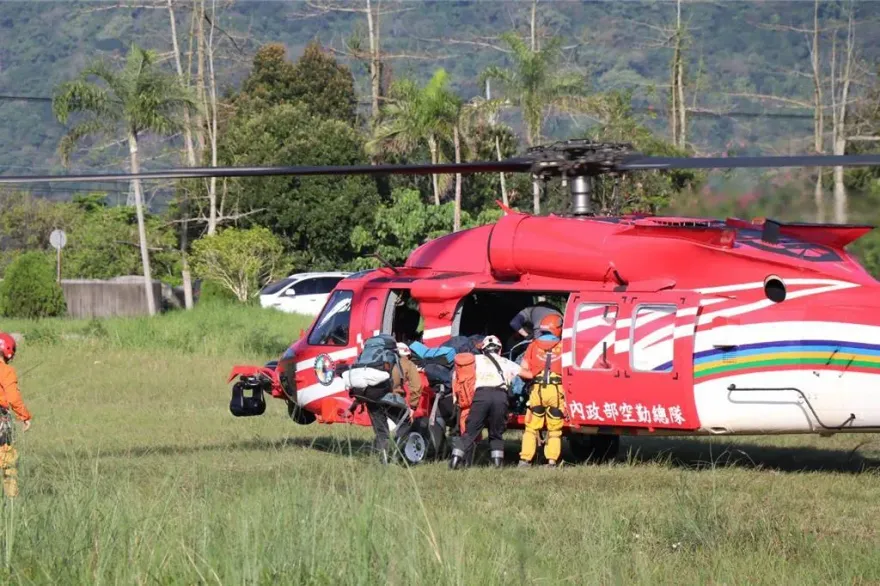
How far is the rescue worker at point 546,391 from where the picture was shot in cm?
Result: 1320

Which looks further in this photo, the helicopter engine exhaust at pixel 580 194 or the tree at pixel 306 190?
the tree at pixel 306 190

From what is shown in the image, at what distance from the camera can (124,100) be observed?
1481 inches

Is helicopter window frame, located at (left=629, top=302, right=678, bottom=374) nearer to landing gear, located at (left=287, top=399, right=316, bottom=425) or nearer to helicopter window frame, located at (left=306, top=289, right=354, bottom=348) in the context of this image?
helicopter window frame, located at (left=306, top=289, right=354, bottom=348)

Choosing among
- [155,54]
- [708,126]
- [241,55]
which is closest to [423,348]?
[155,54]

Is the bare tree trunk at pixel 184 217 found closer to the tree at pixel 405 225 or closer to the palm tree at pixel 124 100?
the tree at pixel 405 225

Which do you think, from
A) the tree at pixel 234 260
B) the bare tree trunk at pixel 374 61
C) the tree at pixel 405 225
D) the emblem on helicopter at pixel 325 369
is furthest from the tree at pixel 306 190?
the emblem on helicopter at pixel 325 369

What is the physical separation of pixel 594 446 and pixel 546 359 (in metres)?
1.86

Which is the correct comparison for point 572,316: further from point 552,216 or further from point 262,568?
point 262,568

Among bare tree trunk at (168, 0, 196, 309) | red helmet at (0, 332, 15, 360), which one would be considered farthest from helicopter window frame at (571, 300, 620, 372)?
bare tree trunk at (168, 0, 196, 309)

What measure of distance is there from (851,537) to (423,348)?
5.60m

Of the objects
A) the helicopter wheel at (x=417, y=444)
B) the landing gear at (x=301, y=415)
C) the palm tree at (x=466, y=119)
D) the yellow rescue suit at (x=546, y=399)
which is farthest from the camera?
the palm tree at (x=466, y=119)

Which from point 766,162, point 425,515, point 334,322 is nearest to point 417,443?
point 334,322

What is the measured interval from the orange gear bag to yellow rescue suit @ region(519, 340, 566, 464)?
51cm

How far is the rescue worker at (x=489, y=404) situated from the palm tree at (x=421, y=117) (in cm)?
2489
